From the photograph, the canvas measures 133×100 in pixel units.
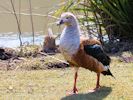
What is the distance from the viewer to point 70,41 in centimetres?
704

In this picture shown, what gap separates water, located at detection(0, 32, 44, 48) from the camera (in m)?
12.1

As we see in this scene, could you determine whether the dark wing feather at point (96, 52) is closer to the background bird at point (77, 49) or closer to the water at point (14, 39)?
the background bird at point (77, 49)

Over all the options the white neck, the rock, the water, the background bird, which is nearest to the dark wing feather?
the background bird

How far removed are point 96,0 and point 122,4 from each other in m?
0.63

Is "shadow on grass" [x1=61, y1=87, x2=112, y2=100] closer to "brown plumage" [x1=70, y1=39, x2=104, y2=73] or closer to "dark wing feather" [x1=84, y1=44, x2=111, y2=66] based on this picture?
"brown plumage" [x1=70, y1=39, x2=104, y2=73]

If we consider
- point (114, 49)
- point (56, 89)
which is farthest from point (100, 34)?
point (56, 89)

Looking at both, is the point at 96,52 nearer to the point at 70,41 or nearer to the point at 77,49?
the point at 77,49

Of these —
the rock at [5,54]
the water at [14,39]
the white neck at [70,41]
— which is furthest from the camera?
the water at [14,39]

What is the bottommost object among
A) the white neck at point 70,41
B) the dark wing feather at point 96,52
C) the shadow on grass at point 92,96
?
the shadow on grass at point 92,96

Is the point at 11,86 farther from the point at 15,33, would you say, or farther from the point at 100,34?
the point at 15,33

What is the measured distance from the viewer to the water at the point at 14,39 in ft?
39.7

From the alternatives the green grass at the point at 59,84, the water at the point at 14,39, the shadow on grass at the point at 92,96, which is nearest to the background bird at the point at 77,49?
the shadow on grass at the point at 92,96

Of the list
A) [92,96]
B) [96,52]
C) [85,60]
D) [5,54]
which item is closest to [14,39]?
[5,54]

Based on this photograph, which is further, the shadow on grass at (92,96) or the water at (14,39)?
the water at (14,39)
